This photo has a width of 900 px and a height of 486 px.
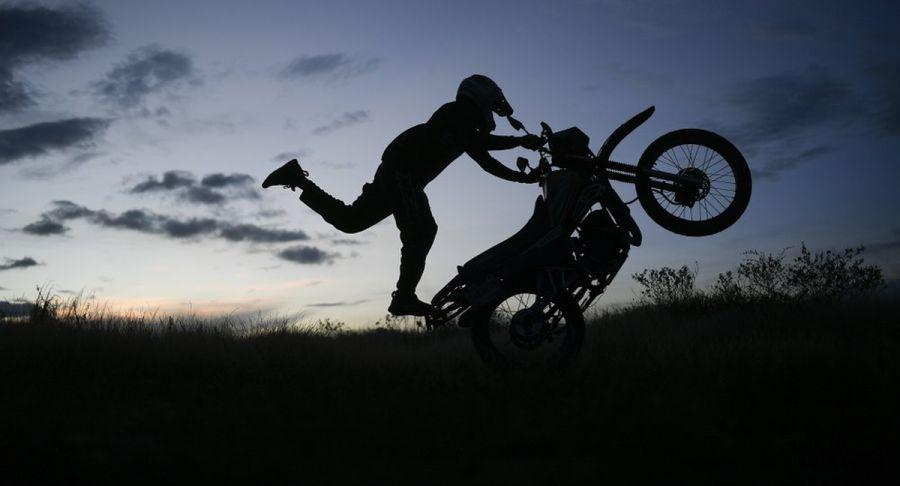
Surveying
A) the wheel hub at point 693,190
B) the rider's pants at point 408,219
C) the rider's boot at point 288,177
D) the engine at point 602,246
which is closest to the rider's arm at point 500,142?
the rider's pants at point 408,219

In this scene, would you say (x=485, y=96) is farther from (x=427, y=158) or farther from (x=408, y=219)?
(x=408, y=219)

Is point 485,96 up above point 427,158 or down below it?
above

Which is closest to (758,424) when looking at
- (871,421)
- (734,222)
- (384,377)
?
(871,421)

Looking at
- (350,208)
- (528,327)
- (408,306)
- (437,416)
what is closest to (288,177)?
(350,208)

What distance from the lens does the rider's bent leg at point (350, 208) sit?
808 cm

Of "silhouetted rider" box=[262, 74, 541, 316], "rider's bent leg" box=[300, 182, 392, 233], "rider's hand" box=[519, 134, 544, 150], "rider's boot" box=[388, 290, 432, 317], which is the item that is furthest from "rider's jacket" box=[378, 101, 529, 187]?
"rider's boot" box=[388, 290, 432, 317]

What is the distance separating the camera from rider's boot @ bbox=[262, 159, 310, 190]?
8.25 meters

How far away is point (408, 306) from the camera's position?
7648 millimetres

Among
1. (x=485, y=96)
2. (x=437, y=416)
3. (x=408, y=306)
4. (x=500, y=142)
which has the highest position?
(x=485, y=96)

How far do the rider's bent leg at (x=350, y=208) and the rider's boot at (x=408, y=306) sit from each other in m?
1.01

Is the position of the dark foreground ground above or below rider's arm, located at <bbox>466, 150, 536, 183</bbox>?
below

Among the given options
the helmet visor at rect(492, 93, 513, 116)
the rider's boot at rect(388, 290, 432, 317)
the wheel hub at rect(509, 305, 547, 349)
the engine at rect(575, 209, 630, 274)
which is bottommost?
the wheel hub at rect(509, 305, 547, 349)

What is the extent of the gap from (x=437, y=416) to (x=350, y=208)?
3734mm

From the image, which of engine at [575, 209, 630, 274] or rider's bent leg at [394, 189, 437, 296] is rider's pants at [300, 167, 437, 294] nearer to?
rider's bent leg at [394, 189, 437, 296]
